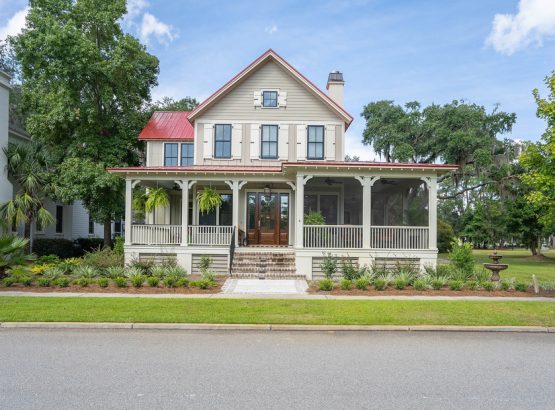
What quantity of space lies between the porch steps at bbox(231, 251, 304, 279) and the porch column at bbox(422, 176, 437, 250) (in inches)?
201

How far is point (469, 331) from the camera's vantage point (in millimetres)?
9125

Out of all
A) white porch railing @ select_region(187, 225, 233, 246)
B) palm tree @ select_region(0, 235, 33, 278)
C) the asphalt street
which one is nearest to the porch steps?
white porch railing @ select_region(187, 225, 233, 246)

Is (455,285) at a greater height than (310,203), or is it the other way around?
(310,203)

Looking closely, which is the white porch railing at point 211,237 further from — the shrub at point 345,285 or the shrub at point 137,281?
the shrub at point 345,285

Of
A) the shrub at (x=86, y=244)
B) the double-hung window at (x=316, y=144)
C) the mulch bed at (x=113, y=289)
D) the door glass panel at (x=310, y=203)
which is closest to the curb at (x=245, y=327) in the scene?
the mulch bed at (x=113, y=289)

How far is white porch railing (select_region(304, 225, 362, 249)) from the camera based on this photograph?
56.8 feet

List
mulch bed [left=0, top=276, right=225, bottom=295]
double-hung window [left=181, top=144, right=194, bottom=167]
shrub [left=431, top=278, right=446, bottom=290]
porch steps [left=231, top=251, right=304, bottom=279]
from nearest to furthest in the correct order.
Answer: mulch bed [left=0, top=276, right=225, bottom=295] < shrub [left=431, top=278, right=446, bottom=290] < porch steps [left=231, top=251, right=304, bottom=279] < double-hung window [left=181, top=144, right=194, bottom=167]

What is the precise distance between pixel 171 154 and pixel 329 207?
27.5 ft

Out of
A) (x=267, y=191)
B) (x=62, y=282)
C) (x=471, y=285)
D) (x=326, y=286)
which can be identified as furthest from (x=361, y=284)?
(x=62, y=282)

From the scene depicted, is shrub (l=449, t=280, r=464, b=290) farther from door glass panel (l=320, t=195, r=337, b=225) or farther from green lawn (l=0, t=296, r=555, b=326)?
door glass panel (l=320, t=195, r=337, b=225)

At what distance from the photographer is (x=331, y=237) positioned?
17359 millimetres

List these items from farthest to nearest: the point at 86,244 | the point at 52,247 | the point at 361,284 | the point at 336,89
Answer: the point at 86,244 < the point at 52,247 < the point at 336,89 < the point at 361,284

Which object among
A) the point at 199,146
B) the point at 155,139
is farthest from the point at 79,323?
the point at 155,139

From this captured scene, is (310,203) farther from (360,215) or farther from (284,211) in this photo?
(360,215)
